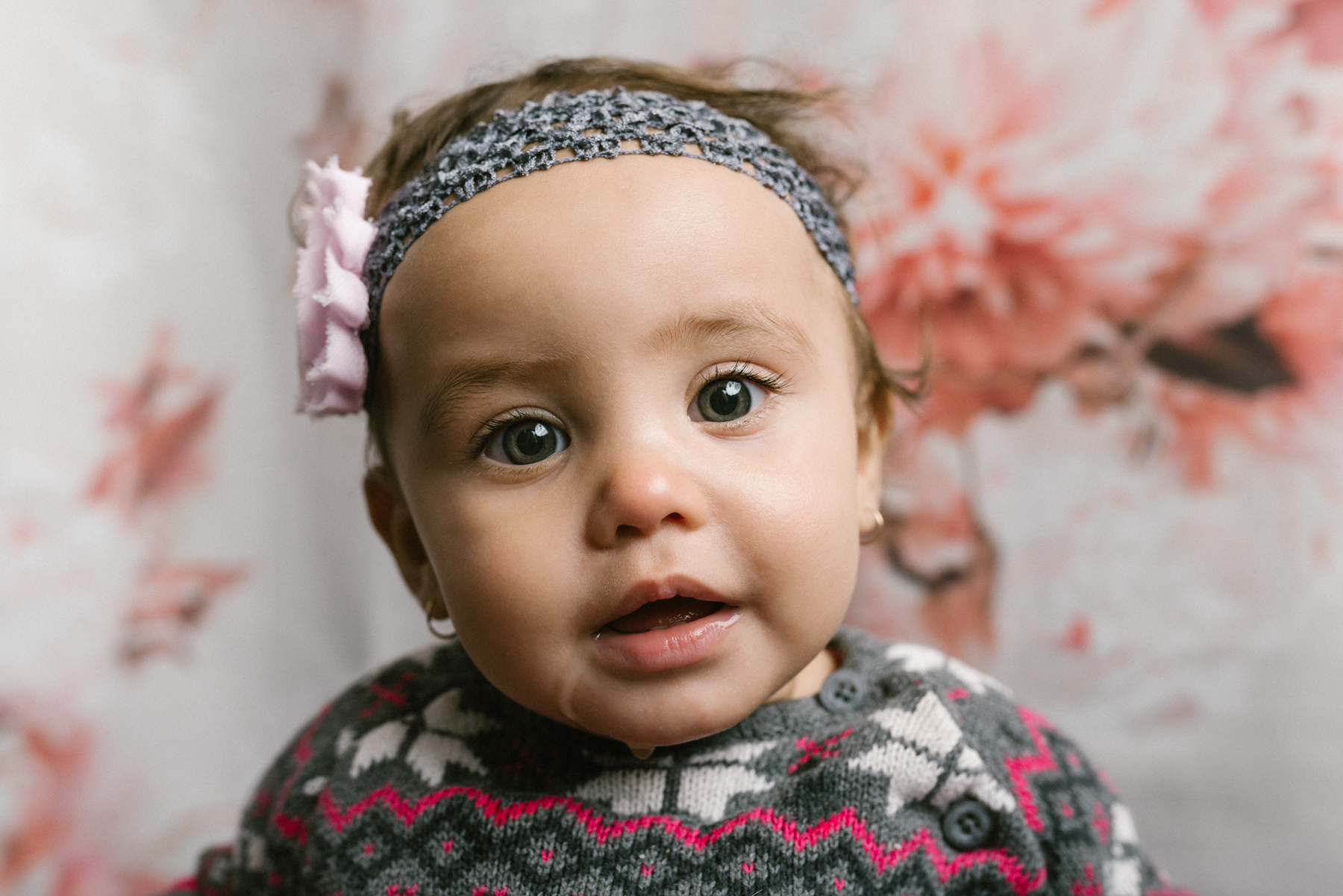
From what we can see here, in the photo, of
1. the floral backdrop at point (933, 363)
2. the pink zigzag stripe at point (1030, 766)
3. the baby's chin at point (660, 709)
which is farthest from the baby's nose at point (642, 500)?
the floral backdrop at point (933, 363)

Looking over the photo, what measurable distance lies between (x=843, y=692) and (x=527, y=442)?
355 mm

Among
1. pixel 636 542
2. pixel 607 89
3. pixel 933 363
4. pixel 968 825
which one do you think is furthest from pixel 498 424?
pixel 933 363

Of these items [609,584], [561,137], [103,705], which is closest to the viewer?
[609,584]

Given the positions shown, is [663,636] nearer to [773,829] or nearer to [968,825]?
[773,829]

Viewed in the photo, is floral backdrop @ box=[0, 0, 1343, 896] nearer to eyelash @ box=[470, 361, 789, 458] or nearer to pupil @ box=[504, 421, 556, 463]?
eyelash @ box=[470, 361, 789, 458]

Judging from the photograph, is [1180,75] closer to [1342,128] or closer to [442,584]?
[1342,128]

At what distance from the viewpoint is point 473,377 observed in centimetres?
78

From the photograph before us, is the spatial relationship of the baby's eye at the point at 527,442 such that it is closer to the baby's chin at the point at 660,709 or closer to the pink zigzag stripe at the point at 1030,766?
the baby's chin at the point at 660,709

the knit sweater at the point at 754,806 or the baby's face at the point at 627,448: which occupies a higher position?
the baby's face at the point at 627,448

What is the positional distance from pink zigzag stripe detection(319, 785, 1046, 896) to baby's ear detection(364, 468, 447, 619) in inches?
6.5

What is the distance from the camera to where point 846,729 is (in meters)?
0.87

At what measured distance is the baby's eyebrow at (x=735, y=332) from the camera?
2.46 feet

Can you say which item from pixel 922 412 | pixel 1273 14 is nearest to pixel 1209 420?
pixel 922 412

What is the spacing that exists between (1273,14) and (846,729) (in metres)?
0.85
